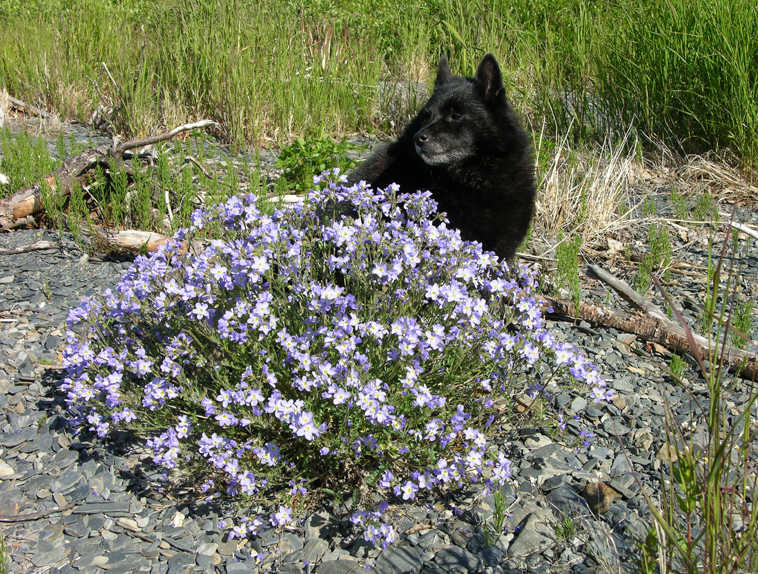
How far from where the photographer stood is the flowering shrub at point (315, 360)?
2.29m

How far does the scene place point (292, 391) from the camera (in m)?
2.55

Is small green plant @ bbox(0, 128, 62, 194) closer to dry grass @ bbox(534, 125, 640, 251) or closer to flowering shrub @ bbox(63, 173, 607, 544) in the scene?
flowering shrub @ bbox(63, 173, 607, 544)

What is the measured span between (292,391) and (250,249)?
0.57 metres

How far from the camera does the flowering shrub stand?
2.29 metres

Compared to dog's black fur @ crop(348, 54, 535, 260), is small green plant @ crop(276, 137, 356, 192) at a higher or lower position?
lower

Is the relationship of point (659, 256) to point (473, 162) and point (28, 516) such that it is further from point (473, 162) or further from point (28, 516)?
point (28, 516)

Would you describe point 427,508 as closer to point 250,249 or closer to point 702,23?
point 250,249

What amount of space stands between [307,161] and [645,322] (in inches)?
123

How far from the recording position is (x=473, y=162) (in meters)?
4.16

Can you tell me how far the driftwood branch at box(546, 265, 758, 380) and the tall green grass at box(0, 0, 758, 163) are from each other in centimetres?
270

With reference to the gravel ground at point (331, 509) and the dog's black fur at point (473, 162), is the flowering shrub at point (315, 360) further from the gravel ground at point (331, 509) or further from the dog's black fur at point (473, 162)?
the dog's black fur at point (473, 162)

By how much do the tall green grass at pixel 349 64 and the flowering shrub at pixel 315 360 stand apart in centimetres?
402

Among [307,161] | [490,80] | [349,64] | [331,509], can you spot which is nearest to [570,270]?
A: [490,80]

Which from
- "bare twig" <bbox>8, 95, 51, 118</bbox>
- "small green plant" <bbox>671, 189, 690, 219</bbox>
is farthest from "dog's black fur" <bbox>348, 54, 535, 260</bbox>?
"bare twig" <bbox>8, 95, 51, 118</bbox>
